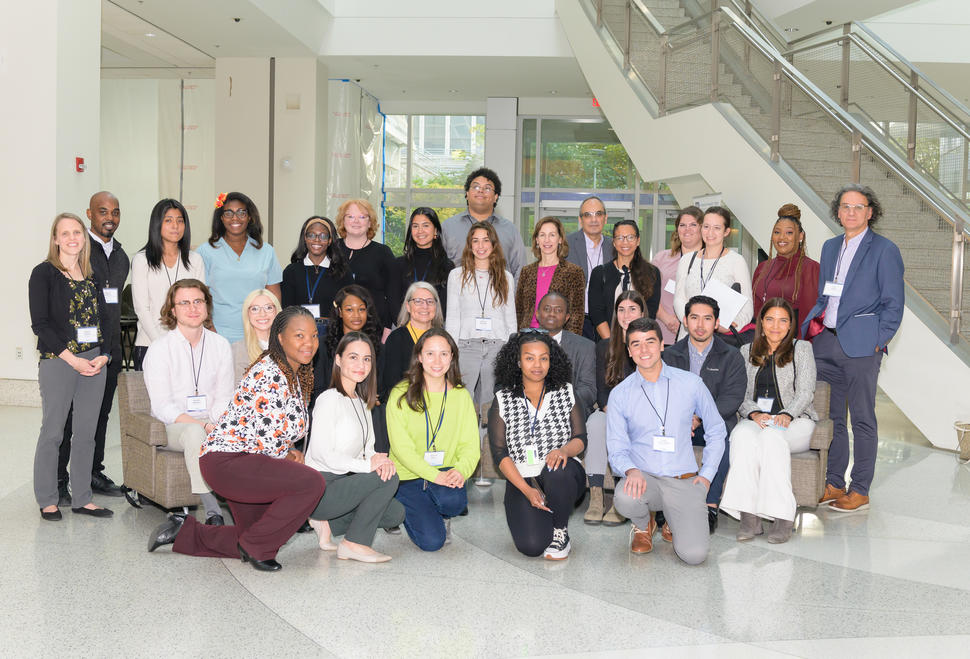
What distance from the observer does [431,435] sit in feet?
14.0

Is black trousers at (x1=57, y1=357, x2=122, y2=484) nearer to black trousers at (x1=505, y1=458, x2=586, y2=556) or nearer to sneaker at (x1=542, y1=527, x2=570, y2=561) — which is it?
black trousers at (x1=505, y1=458, x2=586, y2=556)

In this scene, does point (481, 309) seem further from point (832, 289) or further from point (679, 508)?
point (832, 289)

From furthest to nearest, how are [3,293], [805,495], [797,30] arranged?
[797,30] → [3,293] → [805,495]

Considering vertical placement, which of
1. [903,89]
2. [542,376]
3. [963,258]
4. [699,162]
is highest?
[903,89]

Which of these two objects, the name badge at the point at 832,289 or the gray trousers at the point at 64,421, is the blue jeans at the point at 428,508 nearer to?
the gray trousers at the point at 64,421

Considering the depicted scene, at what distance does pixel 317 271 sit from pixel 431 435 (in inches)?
70.8

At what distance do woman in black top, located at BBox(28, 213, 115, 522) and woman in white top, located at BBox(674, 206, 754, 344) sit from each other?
11.7ft

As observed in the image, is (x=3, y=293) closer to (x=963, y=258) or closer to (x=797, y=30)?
(x=963, y=258)

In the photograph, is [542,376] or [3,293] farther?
[3,293]

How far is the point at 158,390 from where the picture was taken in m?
4.49

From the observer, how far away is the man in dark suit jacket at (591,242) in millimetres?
6148

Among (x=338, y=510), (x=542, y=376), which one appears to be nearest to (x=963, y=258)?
(x=542, y=376)

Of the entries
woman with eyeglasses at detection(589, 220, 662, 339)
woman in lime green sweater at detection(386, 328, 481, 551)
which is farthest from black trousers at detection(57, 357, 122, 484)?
woman with eyeglasses at detection(589, 220, 662, 339)

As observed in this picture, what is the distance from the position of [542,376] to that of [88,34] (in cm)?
Answer: 585
